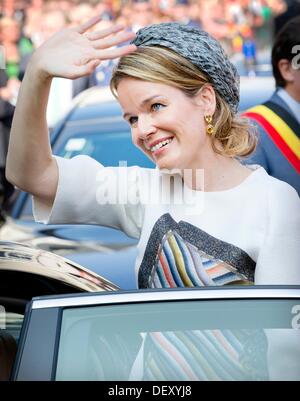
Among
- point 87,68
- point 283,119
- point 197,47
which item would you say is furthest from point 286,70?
point 87,68

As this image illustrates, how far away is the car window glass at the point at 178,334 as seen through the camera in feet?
8.50

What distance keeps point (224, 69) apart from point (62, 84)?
25.3ft

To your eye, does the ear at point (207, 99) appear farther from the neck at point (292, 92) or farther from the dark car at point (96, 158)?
the neck at point (292, 92)

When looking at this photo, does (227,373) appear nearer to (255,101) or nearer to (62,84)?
(255,101)

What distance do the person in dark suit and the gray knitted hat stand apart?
1.22 metres

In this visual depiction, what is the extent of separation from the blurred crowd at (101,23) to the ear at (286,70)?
508 centimetres

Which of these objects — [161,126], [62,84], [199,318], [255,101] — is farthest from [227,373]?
[62,84]

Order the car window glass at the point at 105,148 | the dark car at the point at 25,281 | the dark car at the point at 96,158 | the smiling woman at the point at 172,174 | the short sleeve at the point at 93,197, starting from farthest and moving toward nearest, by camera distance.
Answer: the car window glass at the point at 105,148, the dark car at the point at 96,158, the dark car at the point at 25,281, the short sleeve at the point at 93,197, the smiling woman at the point at 172,174

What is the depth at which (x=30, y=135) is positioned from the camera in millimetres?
2990

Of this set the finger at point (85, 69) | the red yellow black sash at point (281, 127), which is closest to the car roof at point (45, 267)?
the finger at point (85, 69)

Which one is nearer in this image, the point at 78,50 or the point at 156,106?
the point at 78,50

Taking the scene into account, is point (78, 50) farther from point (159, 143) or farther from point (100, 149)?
point (100, 149)

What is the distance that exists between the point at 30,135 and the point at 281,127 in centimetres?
180

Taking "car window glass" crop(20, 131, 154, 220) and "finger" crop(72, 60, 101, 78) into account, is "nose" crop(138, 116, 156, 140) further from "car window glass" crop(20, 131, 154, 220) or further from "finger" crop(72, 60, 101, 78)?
"car window glass" crop(20, 131, 154, 220)
